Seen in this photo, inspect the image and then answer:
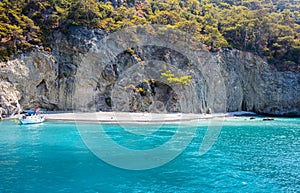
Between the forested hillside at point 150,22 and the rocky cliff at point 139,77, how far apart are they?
2309 mm

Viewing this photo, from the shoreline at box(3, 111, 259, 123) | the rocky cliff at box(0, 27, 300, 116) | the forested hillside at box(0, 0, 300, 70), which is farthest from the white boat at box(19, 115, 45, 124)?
the forested hillside at box(0, 0, 300, 70)

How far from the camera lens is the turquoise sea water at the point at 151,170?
12.8 meters

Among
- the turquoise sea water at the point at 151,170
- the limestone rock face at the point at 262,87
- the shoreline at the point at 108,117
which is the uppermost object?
the limestone rock face at the point at 262,87

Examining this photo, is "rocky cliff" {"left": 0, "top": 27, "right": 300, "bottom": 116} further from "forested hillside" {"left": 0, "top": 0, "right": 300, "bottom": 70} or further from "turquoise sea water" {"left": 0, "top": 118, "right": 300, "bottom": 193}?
"turquoise sea water" {"left": 0, "top": 118, "right": 300, "bottom": 193}

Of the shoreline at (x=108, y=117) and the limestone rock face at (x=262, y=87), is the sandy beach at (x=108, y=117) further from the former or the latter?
the limestone rock face at (x=262, y=87)

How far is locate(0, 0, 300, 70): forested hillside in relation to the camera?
46.0 meters

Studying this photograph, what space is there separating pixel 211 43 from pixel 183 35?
821 cm

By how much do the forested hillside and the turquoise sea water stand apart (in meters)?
28.7

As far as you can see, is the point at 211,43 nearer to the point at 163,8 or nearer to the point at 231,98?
the point at 231,98

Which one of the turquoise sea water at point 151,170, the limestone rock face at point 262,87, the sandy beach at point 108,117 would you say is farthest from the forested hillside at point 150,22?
Answer: the turquoise sea water at point 151,170

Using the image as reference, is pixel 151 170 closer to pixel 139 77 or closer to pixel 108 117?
pixel 108 117

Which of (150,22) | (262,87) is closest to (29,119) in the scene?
(150,22)

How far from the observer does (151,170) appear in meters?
15.7

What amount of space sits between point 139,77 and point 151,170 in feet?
118
